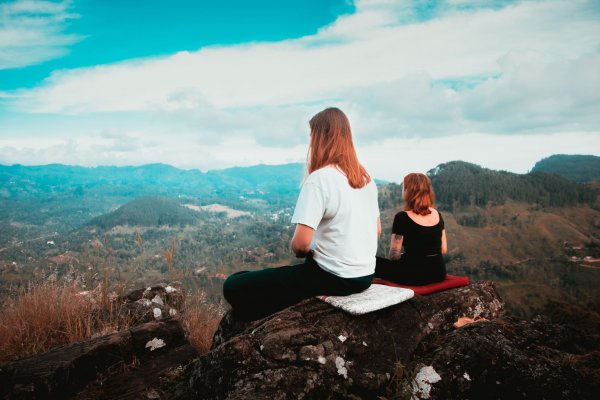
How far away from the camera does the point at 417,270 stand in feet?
18.4

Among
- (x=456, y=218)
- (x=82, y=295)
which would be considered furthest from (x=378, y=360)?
(x=456, y=218)

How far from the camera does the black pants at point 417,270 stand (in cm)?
557

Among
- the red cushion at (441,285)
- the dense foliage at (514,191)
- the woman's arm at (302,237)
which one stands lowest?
the dense foliage at (514,191)

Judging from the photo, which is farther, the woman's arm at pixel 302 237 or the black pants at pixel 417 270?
the black pants at pixel 417 270

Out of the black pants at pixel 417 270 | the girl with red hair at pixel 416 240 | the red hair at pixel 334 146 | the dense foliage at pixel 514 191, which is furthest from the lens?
the dense foliage at pixel 514 191

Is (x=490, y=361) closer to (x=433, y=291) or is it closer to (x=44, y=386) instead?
(x=433, y=291)

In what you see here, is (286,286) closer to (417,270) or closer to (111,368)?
(111,368)

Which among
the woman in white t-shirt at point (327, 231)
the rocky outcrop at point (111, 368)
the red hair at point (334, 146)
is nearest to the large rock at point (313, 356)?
the woman in white t-shirt at point (327, 231)

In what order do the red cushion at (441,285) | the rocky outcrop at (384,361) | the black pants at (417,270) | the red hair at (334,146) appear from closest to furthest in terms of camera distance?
the rocky outcrop at (384,361)
the red hair at (334,146)
the red cushion at (441,285)
the black pants at (417,270)

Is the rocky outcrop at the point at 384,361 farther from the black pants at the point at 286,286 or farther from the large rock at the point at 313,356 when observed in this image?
the black pants at the point at 286,286

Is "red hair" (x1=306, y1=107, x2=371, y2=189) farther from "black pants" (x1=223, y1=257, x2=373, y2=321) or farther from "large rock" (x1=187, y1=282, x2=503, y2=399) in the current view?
"large rock" (x1=187, y1=282, x2=503, y2=399)

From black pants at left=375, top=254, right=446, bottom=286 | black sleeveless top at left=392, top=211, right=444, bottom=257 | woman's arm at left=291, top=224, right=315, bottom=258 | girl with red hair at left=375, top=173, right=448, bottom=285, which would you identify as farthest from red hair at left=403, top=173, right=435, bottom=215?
woman's arm at left=291, top=224, right=315, bottom=258

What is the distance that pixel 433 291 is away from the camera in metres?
5.01

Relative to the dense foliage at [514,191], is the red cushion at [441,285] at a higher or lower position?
higher
